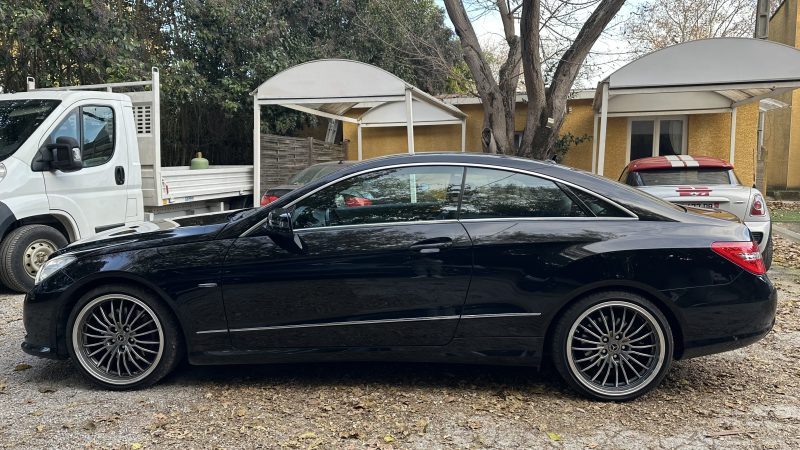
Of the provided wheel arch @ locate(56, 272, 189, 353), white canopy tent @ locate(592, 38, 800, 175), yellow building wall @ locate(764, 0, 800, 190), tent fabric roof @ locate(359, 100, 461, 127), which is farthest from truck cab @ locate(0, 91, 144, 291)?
yellow building wall @ locate(764, 0, 800, 190)

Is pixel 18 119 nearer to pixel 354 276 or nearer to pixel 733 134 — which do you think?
pixel 354 276

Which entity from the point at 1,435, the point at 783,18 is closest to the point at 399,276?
the point at 1,435

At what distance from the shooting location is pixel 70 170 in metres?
6.54

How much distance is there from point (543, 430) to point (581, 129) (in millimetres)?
12166

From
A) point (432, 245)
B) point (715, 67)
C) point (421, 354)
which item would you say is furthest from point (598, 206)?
point (715, 67)

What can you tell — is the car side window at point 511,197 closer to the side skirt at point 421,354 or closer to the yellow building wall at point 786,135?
the side skirt at point 421,354

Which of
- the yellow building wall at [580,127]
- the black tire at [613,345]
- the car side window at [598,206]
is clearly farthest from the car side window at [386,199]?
the yellow building wall at [580,127]

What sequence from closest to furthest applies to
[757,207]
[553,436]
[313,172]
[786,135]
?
[553,436] < [757,207] < [313,172] < [786,135]

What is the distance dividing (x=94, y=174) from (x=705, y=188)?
6.99m

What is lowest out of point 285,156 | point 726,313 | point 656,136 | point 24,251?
point 24,251

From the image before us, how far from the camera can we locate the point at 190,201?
8523mm

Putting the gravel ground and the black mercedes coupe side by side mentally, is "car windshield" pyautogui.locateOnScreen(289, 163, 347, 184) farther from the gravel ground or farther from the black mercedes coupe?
the black mercedes coupe

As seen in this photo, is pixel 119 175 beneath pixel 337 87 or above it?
beneath

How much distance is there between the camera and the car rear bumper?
347 centimetres
